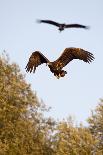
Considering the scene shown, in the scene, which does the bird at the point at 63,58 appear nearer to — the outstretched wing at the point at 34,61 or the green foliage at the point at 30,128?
the outstretched wing at the point at 34,61

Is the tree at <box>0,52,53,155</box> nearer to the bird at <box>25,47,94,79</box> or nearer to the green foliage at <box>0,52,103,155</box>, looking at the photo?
the green foliage at <box>0,52,103,155</box>

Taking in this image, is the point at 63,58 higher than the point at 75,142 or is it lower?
lower

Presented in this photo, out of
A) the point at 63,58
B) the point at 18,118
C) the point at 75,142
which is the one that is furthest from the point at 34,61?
the point at 18,118

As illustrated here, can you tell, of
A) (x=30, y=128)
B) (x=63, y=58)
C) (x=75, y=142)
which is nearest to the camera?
(x=63, y=58)

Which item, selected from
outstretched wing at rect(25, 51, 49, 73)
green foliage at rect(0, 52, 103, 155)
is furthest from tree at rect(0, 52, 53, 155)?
outstretched wing at rect(25, 51, 49, 73)

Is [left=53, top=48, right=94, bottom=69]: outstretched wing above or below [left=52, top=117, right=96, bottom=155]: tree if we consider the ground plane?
below

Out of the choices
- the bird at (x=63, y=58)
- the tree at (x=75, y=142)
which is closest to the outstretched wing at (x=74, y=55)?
the bird at (x=63, y=58)

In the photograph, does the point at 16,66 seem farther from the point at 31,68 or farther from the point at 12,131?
the point at 31,68

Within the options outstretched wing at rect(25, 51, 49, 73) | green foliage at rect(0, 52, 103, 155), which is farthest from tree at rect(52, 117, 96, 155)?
outstretched wing at rect(25, 51, 49, 73)

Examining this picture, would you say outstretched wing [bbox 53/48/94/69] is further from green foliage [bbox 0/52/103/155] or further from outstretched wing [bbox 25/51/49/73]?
green foliage [bbox 0/52/103/155]

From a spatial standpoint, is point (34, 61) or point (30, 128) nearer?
point (34, 61)

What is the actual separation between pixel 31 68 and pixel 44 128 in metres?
23.8

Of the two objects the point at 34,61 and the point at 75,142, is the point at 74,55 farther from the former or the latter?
the point at 75,142

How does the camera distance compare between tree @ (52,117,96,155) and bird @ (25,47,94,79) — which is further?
tree @ (52,117,96,155)
